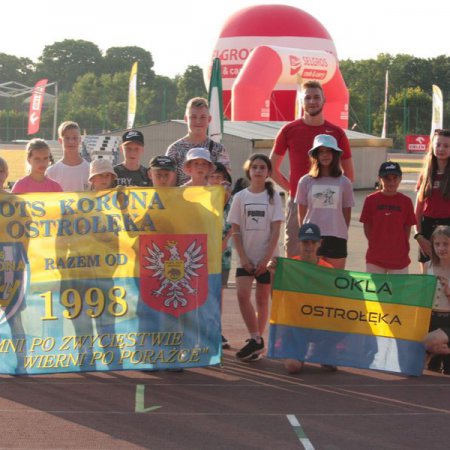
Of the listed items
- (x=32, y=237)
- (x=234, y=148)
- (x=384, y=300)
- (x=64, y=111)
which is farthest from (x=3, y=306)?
(x=64, y=111)

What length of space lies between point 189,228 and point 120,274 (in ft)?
1.98

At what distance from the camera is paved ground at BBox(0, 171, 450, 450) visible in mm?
5977

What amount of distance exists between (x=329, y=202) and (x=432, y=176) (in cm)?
97

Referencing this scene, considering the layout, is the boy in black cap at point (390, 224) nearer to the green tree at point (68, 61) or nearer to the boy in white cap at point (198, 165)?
the boy in white cap at point (198, 165)

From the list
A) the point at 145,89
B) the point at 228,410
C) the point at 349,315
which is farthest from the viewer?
the point at 145,89

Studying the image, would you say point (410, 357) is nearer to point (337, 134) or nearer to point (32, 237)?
point (337, 134)

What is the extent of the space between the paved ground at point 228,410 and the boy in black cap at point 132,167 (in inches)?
69.4

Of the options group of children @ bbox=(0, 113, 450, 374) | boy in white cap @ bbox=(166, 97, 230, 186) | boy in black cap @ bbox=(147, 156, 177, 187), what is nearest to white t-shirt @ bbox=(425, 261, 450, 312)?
group of children @ bbox=(0, 113, 450, 374)

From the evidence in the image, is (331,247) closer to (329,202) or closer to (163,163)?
(329,202)

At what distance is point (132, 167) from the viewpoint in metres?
8.89

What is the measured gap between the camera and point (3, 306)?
7.55 meters

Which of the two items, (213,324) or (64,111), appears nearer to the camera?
(213,324)

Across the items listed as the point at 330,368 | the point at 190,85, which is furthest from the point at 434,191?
the point at 190,85

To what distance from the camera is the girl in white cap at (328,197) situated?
8.26 meters
